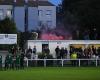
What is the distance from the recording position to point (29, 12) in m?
142

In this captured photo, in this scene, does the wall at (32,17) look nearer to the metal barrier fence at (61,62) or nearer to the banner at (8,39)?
the banner at (8,39)

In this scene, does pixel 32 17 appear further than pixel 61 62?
Yes

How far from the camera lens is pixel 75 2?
8950 cm

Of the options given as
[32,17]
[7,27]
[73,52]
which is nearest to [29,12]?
[32,17]

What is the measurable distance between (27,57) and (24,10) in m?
92.6

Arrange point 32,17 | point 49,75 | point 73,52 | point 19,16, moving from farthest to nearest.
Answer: point 32,17
point 19,16
point 73,52
point 49,75

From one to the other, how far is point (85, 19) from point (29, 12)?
62.0 m

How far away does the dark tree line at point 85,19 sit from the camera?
80.8 metres

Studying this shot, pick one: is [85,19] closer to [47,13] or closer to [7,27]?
[7,27]

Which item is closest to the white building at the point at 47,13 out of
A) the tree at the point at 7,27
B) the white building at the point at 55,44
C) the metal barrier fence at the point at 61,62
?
the tree at the point at 7,27

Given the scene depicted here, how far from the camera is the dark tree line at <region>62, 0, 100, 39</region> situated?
80.8 meters

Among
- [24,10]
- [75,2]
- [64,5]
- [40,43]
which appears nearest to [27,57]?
[40,43]

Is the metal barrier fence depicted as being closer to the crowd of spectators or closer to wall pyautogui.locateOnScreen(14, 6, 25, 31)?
the crowd of spectators

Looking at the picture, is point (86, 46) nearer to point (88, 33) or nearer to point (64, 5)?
point (88, 33)
